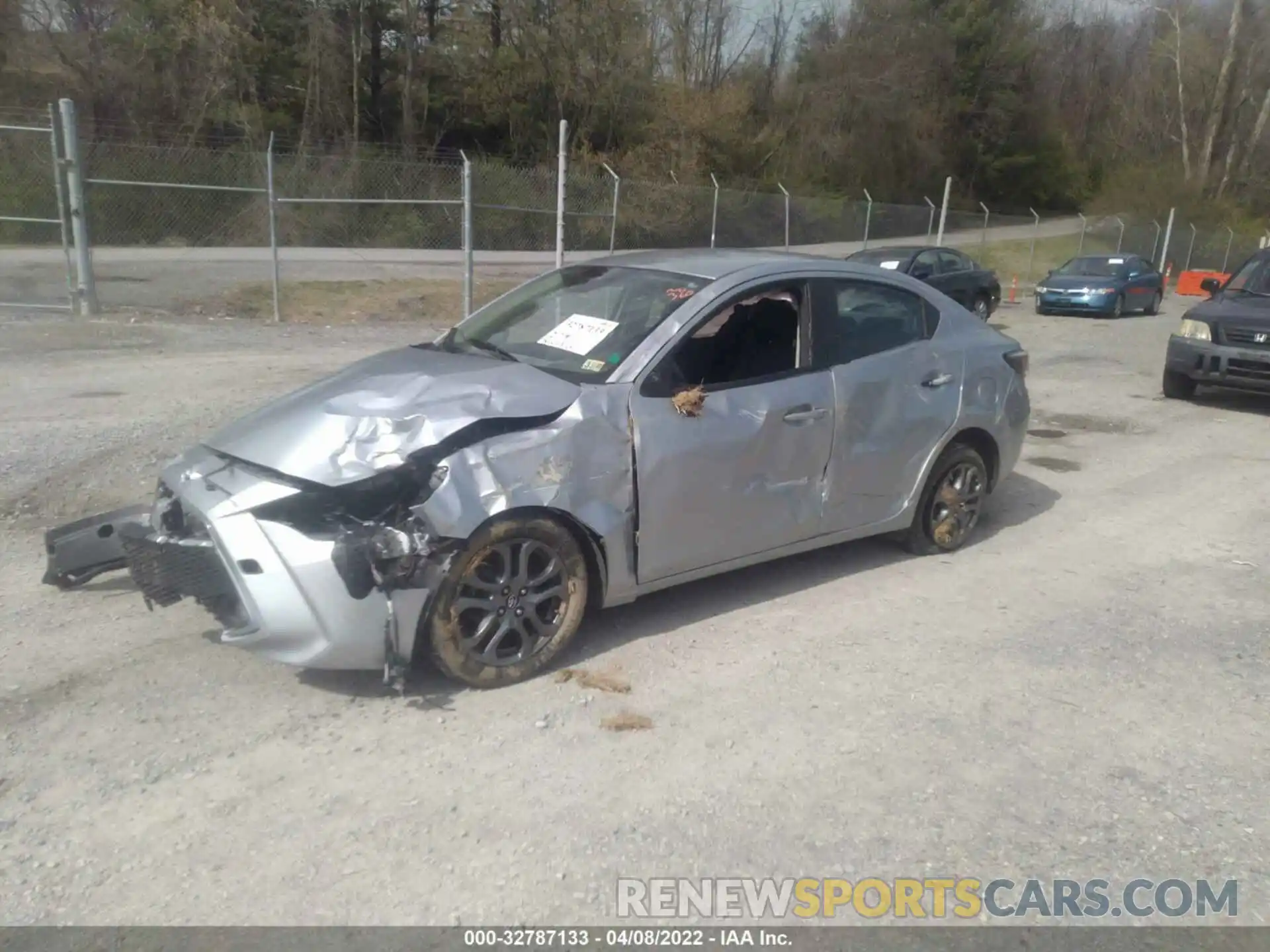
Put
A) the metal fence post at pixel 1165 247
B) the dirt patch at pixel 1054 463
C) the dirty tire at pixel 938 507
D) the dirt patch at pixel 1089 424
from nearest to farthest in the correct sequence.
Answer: the dirty tire at pixel 938 507
the dirt patch at pixel 1054 463
the dirt patch at pixel 1089 424
the metal fence post at pixel 1165 247

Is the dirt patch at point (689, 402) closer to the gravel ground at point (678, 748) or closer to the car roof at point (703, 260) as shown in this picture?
the car roof at point (703, 260)

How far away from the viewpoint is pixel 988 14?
164 ft

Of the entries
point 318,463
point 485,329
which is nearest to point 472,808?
point 318,463

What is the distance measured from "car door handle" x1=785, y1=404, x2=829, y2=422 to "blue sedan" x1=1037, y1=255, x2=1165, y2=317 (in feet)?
60.9

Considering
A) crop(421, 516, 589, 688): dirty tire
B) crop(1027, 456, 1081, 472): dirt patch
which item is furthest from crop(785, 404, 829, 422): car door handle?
crop(1027, 456, 1081, 472): dirt patch

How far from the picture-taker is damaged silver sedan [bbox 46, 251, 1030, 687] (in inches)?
154

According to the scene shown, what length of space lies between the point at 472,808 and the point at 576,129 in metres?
33.1

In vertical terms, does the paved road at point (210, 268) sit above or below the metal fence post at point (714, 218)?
below

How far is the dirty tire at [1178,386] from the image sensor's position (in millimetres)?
11477

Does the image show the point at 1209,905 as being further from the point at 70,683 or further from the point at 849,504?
the point at 70,683

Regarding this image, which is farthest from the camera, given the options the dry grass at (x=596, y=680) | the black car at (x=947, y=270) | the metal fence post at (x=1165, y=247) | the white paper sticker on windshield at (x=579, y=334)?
the metal fence post at (x=1165, y=247)

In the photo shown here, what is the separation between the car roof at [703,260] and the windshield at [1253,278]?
762cm

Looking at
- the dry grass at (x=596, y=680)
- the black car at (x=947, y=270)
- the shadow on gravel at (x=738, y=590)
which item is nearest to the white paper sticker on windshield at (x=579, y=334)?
the shadow on gravel at (x=738, y=590)

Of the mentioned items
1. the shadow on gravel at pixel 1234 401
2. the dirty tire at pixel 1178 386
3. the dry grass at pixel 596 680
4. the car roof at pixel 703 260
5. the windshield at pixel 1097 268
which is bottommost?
the shadow on gravel at pixel 1234 401
